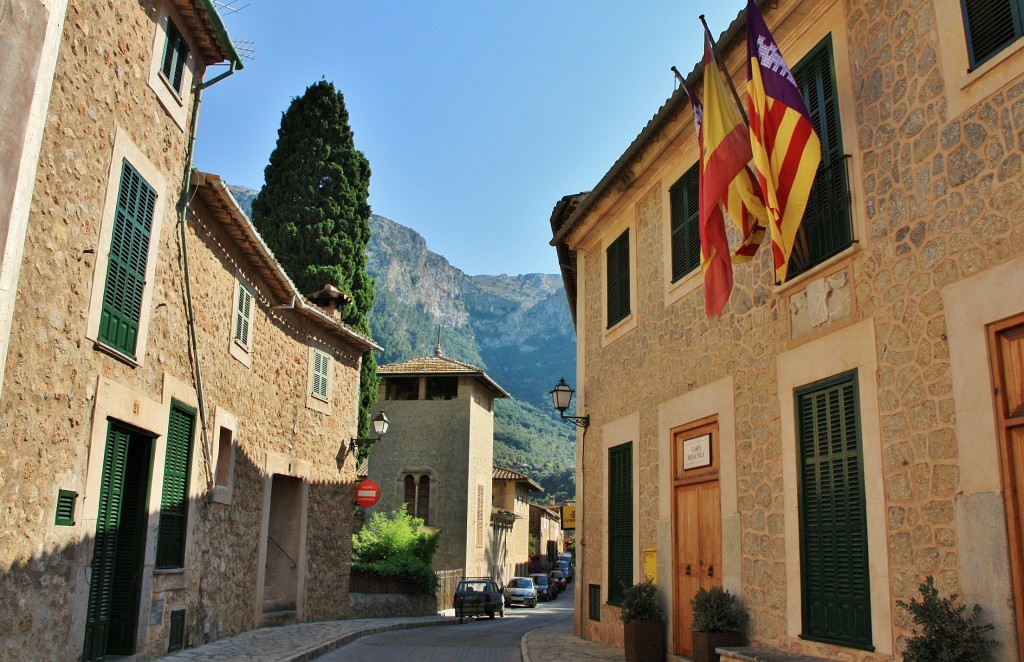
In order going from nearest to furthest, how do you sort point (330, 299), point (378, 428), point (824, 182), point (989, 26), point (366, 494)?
point (989, 26)
point (824, 182)
point (378, 428)
point (330, 299)
point (366, 494)

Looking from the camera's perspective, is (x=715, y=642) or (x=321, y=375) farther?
(x=321, y=375)

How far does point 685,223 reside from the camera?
442 inches

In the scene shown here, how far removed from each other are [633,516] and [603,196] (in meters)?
4.97

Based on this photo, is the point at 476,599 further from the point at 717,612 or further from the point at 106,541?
the point at 717,612

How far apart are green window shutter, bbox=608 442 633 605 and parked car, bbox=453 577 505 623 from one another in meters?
13.0

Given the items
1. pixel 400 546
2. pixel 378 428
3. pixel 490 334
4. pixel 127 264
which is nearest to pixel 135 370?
pixel 127 264

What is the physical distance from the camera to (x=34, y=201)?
717 centimetres

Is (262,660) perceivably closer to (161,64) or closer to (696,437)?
(696,437)

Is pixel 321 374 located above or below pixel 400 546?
above

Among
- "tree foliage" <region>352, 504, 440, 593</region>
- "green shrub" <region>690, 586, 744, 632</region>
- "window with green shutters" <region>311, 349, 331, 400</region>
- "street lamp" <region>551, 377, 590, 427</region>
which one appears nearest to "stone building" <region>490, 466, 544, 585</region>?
"tree foliage" <region>352, 504, 440, 593</region>

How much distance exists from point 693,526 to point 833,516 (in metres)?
2.99

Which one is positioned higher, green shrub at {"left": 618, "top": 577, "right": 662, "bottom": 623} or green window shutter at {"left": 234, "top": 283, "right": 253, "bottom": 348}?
green window shutter at {"left": 234, "top": 283, "right": 253, "bottom": 348}

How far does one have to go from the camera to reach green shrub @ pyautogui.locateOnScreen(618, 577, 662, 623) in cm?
1060

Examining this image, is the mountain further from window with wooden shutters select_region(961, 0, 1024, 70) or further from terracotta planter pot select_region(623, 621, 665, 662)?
window with wooden shutters select_region(961, 0, 1024, 70)
